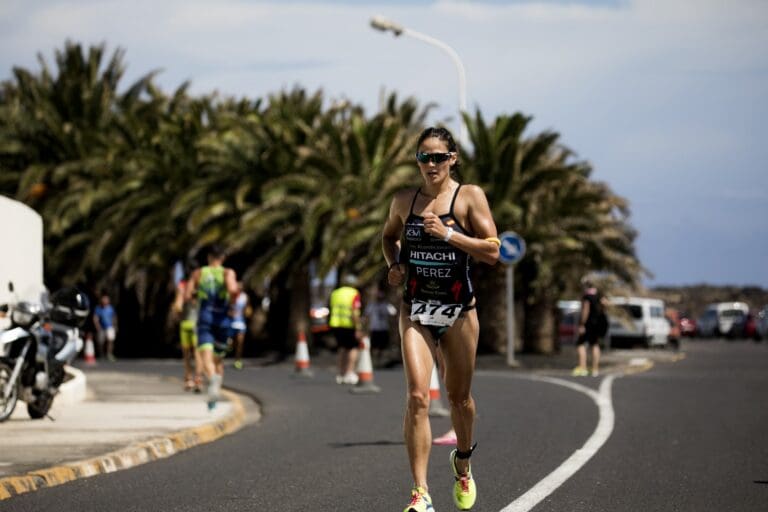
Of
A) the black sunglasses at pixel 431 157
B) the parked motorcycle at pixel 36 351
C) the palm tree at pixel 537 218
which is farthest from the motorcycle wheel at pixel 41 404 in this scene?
the palm tree at pixel 537 218

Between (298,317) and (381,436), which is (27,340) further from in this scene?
(298,317)

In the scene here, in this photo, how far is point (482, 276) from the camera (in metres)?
38.3

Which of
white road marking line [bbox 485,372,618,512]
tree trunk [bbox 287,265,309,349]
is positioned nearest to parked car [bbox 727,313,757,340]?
tree trunk [bbox 287,265,309,349]

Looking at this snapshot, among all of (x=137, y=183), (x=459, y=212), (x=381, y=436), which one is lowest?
(x=381, y=436)

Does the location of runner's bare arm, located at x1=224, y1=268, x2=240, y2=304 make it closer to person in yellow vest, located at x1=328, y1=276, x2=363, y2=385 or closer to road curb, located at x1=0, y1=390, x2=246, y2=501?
road curb, located at x1=0, y1=390, x2=246, y2=501

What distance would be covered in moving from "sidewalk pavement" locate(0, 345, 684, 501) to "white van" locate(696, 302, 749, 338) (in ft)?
178

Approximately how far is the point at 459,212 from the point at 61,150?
39612 millimetres

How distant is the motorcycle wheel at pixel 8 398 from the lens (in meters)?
14.3

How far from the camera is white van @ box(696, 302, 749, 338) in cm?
7388

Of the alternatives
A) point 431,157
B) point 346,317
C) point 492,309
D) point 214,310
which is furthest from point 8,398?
point 492,309

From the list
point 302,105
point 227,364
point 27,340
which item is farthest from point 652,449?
point 302,105

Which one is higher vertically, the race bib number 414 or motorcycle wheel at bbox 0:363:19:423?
the race bib number 414

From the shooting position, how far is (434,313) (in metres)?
7.83

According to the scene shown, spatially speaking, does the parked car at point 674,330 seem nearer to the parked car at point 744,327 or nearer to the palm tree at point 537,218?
the palm tree at point 537,218
